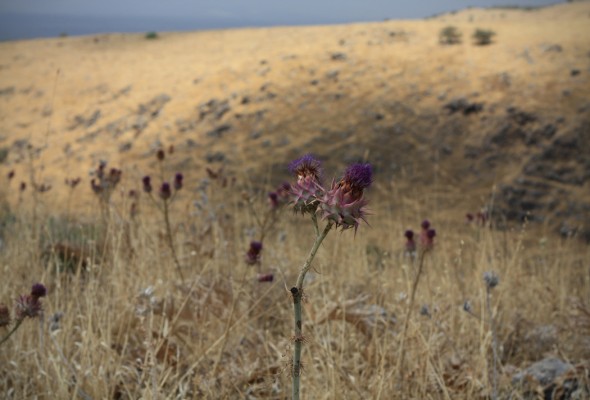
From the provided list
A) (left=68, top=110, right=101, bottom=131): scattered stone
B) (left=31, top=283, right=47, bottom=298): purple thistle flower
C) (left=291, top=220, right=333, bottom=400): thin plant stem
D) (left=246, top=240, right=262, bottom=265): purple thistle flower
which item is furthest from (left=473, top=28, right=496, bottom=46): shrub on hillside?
(left=291, top=220, right=333, bottom=400): thin plant stem

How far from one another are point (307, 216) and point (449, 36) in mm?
10773

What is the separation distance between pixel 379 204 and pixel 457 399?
28.8 feet

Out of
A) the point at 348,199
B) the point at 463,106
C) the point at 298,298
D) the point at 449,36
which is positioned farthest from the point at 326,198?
the point at 449,36

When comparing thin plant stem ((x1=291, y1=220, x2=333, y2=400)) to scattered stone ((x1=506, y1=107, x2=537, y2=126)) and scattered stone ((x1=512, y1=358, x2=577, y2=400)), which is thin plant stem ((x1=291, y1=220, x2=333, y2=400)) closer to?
scattered stone ((x1=512, y1=358, x2=577, y2=400))

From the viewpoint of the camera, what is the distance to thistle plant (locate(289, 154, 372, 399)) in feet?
4.85

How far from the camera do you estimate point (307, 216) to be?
29.9ft

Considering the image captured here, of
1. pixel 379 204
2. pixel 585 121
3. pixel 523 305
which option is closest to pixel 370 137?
pixel 379 204

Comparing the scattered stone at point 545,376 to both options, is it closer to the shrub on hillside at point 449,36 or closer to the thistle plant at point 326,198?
the thistle plant at point 326,198

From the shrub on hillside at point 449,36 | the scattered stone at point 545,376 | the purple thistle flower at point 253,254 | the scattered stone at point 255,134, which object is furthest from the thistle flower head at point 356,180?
the shrub on hillside at point 449,36

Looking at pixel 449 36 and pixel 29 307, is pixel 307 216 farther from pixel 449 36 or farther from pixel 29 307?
pixel 449 36

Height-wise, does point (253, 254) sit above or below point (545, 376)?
above

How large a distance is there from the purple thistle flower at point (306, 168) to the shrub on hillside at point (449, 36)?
1667 cm

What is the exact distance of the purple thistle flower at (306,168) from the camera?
5.45 ft

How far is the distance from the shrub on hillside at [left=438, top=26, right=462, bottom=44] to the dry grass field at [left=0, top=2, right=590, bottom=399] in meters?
0.26
